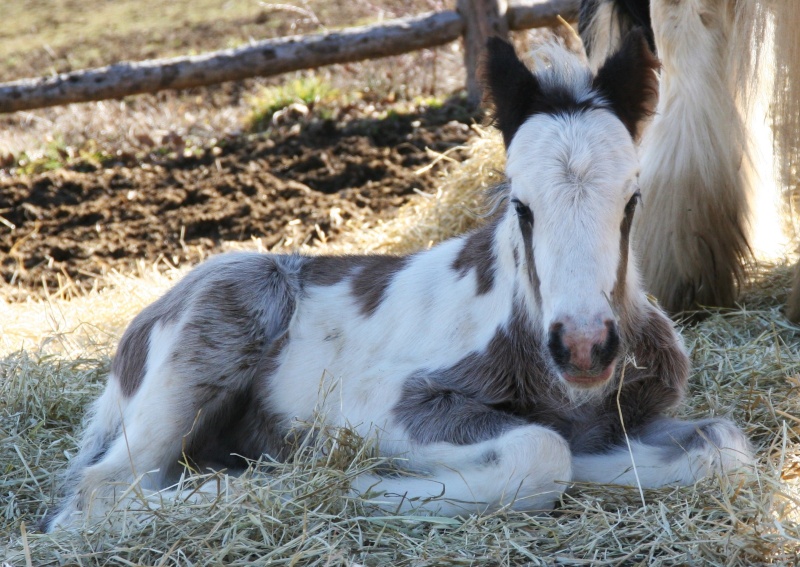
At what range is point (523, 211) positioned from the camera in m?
2.56

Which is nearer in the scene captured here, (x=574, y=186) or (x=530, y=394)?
(x=574, y=186)

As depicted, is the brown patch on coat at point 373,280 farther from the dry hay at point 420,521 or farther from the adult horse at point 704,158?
the adult horse at point 704,158

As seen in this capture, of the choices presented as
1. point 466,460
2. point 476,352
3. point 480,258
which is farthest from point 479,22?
point 466,460

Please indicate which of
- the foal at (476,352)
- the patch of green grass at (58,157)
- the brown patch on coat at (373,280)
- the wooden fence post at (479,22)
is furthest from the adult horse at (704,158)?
the patch of green grass at (58,157)

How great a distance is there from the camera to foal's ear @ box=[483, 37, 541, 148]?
266 cm

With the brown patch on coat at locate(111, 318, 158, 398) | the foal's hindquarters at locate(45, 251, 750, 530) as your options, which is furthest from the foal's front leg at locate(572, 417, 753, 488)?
the brown patch on coat at locate(111, 318, 158, 398)

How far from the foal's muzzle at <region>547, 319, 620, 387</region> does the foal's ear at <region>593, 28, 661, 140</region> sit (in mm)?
698

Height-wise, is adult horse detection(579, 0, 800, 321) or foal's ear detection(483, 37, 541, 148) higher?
foal's ear detection(483, 37, 541, 148)

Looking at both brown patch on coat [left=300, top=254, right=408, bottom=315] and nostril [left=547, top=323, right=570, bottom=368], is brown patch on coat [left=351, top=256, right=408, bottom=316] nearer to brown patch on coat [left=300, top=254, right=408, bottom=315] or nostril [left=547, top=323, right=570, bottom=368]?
brown patch on coat [left=300, top=254, right=408, bottom=315]

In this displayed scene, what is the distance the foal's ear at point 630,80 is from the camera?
8.74ft

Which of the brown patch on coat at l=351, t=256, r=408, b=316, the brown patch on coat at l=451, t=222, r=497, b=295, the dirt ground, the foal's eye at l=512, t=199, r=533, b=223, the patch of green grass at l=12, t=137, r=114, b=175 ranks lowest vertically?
A: the dirt ground

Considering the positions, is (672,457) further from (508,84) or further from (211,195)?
(211,195)

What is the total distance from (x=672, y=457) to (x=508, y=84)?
3.75 ft

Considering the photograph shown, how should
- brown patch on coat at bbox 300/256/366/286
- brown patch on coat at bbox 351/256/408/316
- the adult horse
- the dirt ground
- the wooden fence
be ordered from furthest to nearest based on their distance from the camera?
the wooden fence
the dirt ground
the adult horse
brown patch on coat at bbox 300/256/366/286
brown patch on coat at bbox 351/256/408/316
